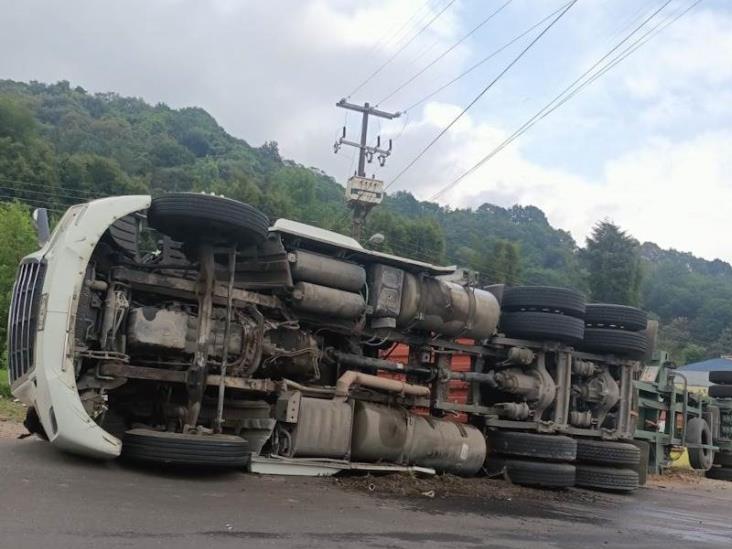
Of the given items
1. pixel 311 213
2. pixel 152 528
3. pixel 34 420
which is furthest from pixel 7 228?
pixel 311 213

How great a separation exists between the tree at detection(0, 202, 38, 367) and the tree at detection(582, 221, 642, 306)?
4794 centimetres

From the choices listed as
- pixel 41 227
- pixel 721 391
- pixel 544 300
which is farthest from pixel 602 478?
pixel 721 391

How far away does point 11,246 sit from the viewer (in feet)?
79.4

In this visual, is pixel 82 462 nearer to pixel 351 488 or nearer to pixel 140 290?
pixel 140 290

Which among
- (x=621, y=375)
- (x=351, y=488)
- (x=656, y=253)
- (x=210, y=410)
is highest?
(x=656, y=253)

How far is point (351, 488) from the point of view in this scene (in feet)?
19.0

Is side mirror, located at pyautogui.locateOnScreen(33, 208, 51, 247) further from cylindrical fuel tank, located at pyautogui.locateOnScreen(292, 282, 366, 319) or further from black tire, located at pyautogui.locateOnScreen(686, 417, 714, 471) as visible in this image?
black tire, located at pyautogui.locateOnScreen(686, 417, 714, 471)

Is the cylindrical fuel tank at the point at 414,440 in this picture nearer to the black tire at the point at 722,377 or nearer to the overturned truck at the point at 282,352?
the overturned truck at the point at 282,352

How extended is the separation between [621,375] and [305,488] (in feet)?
15.2

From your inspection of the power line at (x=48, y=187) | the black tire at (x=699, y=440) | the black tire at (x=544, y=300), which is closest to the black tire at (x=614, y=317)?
the black tire at (x=544, y=300)

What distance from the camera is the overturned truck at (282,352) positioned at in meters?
5.14

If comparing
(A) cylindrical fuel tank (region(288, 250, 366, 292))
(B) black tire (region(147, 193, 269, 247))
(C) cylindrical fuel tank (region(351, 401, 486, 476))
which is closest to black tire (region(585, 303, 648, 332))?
(C) cylindrical fuel tank (region(351, 401, 486, 476))

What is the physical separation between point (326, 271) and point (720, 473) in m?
9.42

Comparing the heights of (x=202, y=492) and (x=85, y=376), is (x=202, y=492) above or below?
below
